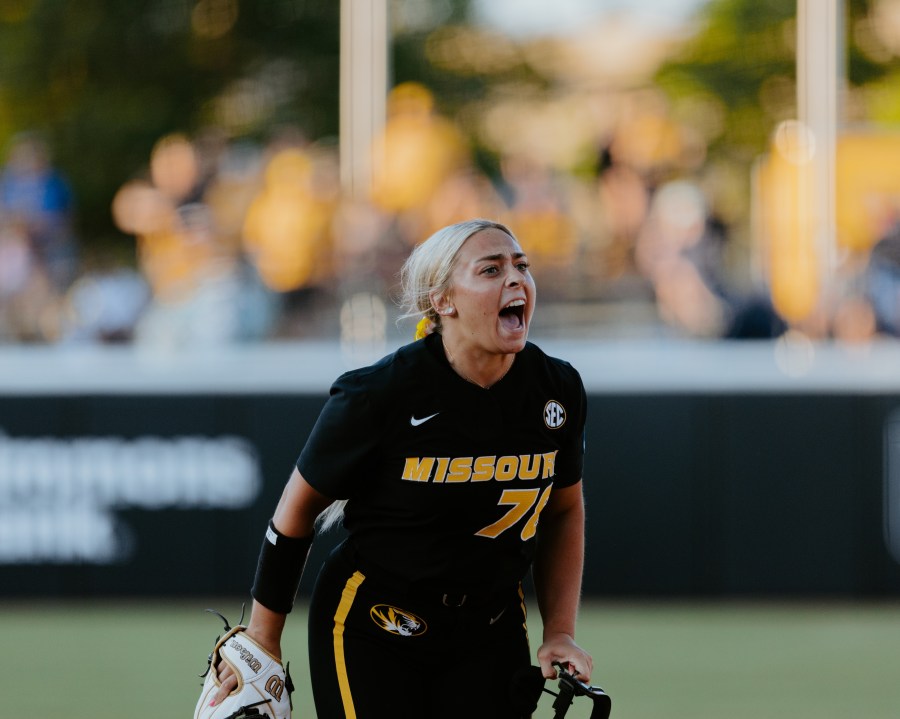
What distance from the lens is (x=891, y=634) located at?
28.4ft

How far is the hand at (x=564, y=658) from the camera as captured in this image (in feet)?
12.0

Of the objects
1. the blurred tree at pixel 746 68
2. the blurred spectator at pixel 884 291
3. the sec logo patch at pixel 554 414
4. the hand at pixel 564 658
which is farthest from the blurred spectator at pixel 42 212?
the hand at pixel 564 658

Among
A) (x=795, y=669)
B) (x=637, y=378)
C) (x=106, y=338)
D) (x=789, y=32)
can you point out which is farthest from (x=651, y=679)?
(x=789, y=32)

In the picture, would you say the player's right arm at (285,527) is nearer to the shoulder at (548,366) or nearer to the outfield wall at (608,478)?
the shoulder at (548,366)

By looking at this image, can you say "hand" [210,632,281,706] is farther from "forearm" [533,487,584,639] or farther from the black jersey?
"forearm" [533,487,584,639]

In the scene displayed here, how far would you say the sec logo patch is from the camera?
3.75 meters

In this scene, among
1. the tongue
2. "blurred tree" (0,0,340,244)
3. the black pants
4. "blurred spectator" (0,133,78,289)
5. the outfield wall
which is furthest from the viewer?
"blurred tree" (0,0,340,244)

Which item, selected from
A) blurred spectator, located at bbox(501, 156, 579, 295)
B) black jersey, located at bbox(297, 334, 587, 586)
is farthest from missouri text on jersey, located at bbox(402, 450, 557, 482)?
blurred spectator, located at bbox(501, 156, 579, 295)

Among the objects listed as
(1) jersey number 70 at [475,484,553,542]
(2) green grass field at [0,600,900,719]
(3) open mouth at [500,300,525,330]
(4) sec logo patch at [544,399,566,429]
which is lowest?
(2) green grass field at [0,600,900,719]

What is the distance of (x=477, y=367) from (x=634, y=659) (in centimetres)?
464

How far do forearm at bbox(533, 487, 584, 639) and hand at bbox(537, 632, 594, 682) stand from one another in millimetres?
97

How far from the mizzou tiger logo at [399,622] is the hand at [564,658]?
1.07 feet

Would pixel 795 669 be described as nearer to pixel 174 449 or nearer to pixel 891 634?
pixel 891 634

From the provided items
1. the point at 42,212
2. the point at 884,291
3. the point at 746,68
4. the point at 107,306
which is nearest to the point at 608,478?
the point at 884,291
